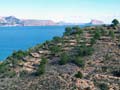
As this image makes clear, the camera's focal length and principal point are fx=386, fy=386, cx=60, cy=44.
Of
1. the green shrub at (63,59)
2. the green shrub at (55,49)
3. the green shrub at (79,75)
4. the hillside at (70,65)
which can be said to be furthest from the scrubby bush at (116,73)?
the green shrub at (55,49)

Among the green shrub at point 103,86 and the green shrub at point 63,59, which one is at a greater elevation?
the green shrub at point 63,59

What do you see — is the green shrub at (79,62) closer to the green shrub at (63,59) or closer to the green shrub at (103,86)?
the green shrub at (63,59)

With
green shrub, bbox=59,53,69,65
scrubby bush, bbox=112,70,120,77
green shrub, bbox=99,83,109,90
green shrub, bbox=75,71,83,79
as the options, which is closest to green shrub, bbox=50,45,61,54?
green shrub, bbox=59,53,69,65

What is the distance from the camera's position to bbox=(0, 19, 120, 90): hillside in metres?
57.5

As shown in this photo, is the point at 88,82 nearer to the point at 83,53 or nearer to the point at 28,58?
the point at 83,53

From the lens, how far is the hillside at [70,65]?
57.5 meters

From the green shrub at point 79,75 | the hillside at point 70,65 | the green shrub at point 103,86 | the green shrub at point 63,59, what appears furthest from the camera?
the green shrub at point 63,59

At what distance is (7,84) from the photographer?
5859 cm

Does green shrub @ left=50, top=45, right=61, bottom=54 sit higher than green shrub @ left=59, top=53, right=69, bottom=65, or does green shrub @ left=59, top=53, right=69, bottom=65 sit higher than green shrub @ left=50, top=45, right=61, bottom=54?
green shrub @ left=50, top=45, right=61, bottom=54

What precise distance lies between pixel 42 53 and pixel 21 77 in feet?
51.7

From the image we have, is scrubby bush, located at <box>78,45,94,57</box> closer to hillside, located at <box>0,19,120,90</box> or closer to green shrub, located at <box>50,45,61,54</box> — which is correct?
hillside, located at <box>0,19,120,90</box>

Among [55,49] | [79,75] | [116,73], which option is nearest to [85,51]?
[55,49]

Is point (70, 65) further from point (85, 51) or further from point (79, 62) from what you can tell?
point (85, 51)

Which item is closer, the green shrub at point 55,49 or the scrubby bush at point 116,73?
the scrubby bush at point 116,73
